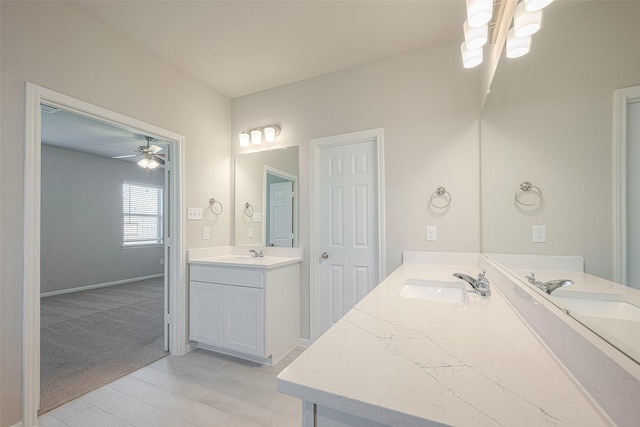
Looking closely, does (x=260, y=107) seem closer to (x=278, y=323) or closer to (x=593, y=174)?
(x=278, y=323)

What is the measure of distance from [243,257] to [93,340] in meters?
1.73

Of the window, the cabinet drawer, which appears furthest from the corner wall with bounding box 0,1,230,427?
the window

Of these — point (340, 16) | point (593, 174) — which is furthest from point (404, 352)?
point (340, 16)

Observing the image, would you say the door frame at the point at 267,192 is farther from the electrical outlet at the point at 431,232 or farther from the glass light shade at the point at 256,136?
the electrical outlet at the point at 431,232

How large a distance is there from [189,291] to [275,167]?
150cm

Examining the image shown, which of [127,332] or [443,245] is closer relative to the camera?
[443,245]

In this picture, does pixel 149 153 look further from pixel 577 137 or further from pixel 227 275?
pixel 577 137

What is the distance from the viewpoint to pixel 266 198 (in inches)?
113

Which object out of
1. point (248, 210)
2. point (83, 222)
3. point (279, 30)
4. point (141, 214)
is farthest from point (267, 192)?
point (141, 214)

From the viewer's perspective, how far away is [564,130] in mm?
790

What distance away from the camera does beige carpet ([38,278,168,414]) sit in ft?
6.51

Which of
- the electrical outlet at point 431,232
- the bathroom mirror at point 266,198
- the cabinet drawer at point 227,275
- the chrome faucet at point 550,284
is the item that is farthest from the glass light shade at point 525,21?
the cabinet drawer at point 227,275

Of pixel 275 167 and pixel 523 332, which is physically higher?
pixel 275 167

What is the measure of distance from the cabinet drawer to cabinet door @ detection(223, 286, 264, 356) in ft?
0.17
